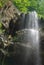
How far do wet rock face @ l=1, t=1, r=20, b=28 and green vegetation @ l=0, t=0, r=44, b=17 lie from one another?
106cm

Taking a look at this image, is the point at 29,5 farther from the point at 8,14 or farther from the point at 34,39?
the point at 34,39

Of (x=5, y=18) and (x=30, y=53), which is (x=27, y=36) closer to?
(x=30, y=53)

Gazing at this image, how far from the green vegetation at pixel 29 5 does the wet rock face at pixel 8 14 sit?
1058 mm

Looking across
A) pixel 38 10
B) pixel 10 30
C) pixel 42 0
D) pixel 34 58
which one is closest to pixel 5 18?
pixel 10 30

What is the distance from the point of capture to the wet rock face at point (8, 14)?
20594 millimetres

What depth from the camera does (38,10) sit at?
33281 millimetres

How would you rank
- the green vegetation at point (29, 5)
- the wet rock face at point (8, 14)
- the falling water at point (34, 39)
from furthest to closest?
the green vegetation at point (29, 5)
the wet rock face at point (8, 14)
the falling water at point (34, 39)

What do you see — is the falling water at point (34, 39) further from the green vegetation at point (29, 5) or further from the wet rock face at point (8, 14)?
the green vegetation at point (29, 5)

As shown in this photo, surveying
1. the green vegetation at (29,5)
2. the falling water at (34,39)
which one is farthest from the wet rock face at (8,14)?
the falling water at (34,39)

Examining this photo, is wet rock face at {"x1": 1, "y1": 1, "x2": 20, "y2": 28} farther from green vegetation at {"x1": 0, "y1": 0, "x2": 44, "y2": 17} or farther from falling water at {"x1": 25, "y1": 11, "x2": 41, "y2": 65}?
falling water at {"x1": 25, "y1": 11, "x2": 41, "y2": 65}

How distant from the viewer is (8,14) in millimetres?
21375

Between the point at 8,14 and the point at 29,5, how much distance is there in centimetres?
789

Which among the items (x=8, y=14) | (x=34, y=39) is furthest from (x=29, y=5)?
(x=34, y=39)

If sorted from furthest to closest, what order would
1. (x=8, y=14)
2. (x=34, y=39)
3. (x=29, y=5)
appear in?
(x=29, y=5) → (x=8, y=14) → (x=34, y=39)
